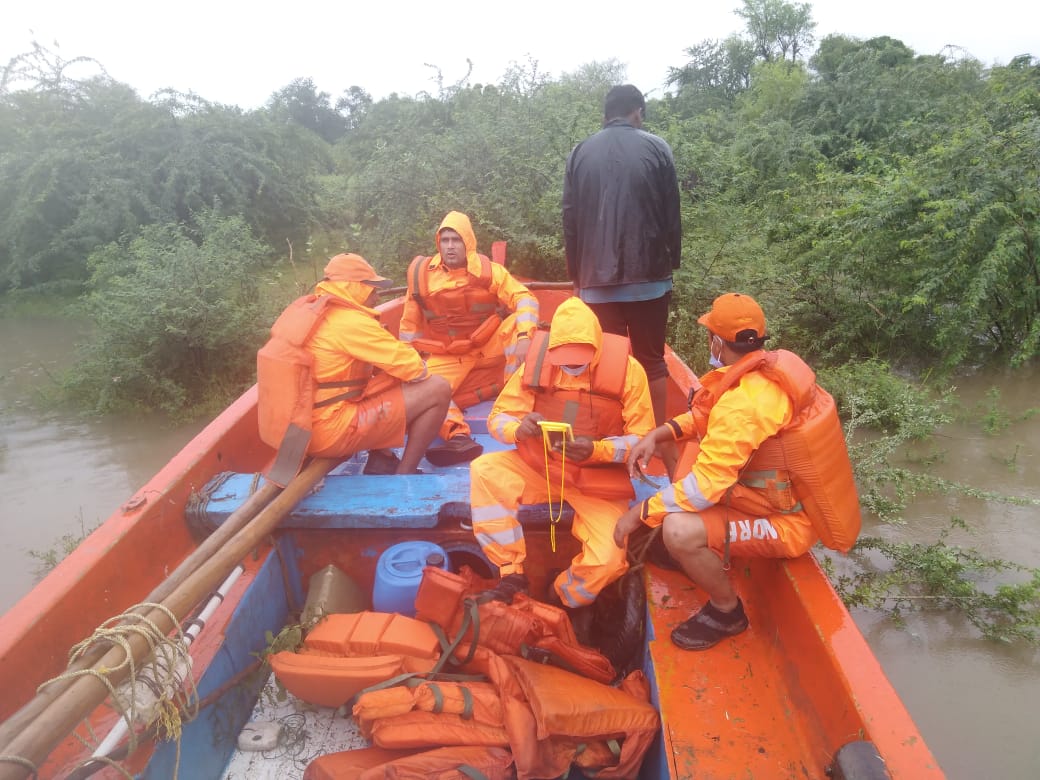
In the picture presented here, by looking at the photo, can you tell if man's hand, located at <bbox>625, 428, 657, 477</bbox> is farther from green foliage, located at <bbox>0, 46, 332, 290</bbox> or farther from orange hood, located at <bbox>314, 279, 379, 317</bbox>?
green foliage, located at <bbox>0, 46, 332, 290</bbox>

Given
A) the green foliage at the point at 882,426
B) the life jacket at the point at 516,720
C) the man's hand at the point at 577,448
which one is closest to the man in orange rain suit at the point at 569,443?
the man's hand at the point at 577,448

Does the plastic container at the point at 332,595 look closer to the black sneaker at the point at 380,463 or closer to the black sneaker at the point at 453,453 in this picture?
the black sneaker at the point at 380,463

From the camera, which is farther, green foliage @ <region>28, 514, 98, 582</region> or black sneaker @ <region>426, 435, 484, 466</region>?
green foliage @ <region>28, 514, 98, 582</region>

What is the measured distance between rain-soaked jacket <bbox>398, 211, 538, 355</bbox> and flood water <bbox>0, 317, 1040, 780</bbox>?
2.50 meters

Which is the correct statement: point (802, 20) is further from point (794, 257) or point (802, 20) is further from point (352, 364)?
point (352, 364)

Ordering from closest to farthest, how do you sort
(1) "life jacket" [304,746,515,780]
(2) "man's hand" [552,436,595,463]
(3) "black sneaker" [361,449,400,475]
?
(1) "life jacket" [304,746,515,780], (2) "man's hand" [552,436,595,463], (3) "black sneaker" [361,449,400,475]

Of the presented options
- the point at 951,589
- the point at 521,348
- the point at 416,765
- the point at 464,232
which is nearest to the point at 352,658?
the point at 416,765

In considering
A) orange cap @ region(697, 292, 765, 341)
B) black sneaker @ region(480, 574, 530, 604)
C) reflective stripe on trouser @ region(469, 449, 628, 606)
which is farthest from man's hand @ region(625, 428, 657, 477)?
black sneaker @ region(480, 574, 530, 604)

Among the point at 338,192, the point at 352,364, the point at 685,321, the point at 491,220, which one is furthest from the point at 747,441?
the point at 338,192

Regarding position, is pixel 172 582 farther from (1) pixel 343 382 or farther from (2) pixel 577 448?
(2) pixel 577 448

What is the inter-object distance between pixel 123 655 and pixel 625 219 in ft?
8.32

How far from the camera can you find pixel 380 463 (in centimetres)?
322

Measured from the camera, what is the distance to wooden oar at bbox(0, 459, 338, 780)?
1.37 meters

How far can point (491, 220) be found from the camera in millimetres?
6742
